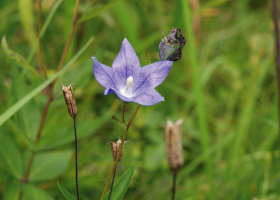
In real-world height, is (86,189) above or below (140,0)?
below

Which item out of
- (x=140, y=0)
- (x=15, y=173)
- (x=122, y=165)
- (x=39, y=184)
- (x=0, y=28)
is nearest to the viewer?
(x=15, y=173)

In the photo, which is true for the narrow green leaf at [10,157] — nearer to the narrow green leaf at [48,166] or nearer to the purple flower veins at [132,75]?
the narrow green leaf at [48,166]

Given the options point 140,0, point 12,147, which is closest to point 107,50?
point 140,0

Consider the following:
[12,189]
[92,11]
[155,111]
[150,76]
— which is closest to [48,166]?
[12,189]

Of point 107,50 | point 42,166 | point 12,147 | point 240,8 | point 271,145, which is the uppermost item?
point 240,8

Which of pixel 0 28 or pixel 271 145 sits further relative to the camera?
pixel 0 28

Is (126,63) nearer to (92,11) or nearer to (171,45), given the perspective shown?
(171,45)

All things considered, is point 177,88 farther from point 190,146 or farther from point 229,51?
point 229,51
